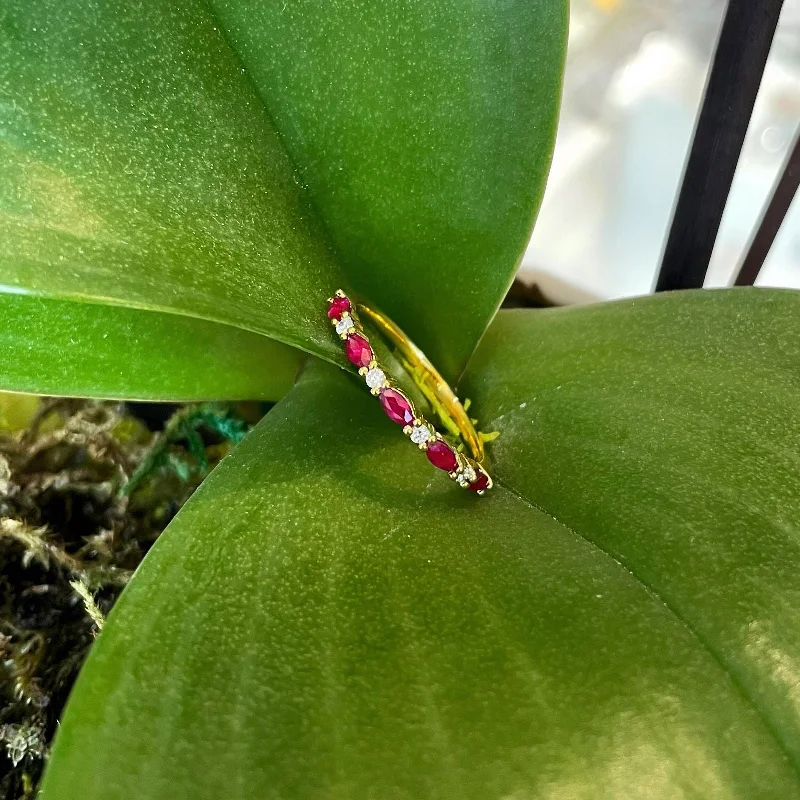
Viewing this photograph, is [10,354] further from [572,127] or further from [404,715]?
[572,127]

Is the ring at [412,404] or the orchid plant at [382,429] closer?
the orchid plant at [382,429]

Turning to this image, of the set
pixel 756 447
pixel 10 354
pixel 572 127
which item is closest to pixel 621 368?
pixel 756 447

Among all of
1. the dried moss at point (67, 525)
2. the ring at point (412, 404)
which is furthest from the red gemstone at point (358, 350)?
the dried moss at point (67, 525)

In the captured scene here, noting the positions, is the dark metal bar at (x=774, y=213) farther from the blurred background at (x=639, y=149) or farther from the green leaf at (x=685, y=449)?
the blurred background at (x=639, y=149)

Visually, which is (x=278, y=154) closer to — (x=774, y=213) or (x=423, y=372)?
(x=423, y=372)

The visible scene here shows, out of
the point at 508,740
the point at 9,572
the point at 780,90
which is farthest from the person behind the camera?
the point at 780,90
